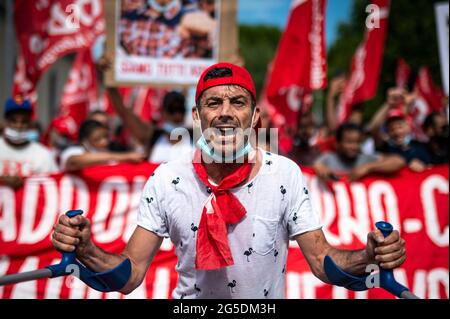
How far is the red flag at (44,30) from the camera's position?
610cm

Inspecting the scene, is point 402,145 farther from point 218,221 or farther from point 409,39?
point 409,39

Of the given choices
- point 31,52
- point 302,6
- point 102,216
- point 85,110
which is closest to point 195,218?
point 102,216

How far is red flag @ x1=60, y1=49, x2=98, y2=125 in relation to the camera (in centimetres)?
825

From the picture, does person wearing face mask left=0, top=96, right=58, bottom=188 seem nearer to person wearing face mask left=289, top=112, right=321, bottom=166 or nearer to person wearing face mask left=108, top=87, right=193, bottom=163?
person wearing face mask left=108, top=87, right=193, bottom=163

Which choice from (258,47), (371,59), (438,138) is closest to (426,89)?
(371,59)

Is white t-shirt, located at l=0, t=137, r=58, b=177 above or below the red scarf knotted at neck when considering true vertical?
above

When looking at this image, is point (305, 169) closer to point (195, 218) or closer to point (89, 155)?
point (89, 155)

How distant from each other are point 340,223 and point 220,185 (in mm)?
2405

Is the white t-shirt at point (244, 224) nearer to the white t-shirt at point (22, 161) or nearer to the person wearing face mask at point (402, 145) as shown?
the white t-shirt at point (22, 161)

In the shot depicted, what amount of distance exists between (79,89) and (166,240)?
492 cm

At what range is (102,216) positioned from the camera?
448 centimetres

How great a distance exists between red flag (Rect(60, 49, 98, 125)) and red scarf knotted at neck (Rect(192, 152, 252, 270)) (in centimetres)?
633

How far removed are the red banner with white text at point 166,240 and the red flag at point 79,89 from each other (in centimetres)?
390

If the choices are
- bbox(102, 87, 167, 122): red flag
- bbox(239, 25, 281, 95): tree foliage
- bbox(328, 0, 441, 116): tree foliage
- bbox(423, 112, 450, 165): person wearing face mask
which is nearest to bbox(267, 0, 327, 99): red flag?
bbox(423, 112, 450, 165): person wearing face mask
